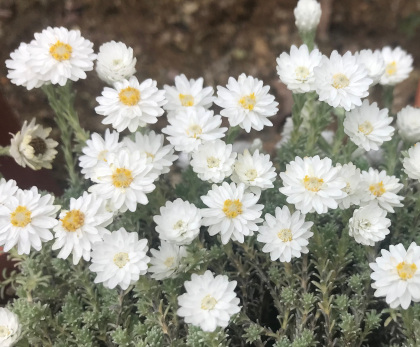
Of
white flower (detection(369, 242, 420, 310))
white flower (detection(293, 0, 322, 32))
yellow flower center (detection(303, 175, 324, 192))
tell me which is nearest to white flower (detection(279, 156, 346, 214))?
yellow flower center (detection(303, 175, 324, 192))

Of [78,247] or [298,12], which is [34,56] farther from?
[298,12]

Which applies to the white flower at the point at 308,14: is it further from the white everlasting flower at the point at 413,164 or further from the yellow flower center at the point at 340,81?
the white everlasting flower at the point at 413,164

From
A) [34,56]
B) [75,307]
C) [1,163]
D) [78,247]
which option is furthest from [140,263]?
[1,163]

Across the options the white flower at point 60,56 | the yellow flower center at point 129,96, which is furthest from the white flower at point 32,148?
the yellow flower center at point 129,96

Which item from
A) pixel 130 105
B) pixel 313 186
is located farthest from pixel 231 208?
pixel 130 105

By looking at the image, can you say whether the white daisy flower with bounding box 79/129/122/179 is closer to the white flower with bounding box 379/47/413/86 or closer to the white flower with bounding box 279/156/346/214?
the white flower with bounding box 279/156/346/214

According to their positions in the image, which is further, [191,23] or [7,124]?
[191,23]
